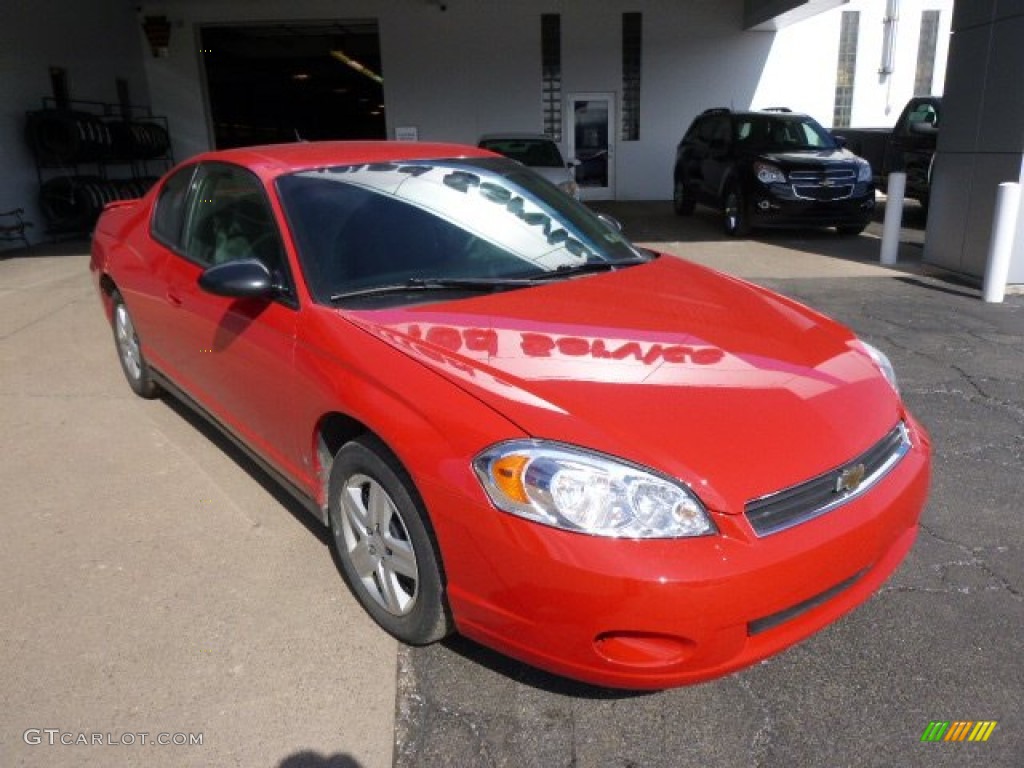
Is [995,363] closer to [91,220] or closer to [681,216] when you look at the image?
[681,216]

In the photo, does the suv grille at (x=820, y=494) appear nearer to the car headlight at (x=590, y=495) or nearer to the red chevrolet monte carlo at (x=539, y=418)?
the red chevrolet monte carlo at (x=539, y=418)

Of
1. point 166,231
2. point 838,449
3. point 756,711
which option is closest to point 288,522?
point 166,231

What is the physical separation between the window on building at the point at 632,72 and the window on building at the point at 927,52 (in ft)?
25.7

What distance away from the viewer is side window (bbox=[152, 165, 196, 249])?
4023mm

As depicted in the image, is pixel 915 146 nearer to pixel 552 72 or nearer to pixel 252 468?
pixel 552 72

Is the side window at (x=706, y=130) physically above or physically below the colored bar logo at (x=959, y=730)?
above

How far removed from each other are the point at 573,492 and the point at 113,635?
177 cm

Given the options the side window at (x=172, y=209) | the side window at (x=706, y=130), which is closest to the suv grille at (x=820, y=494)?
the side window at (x=172, y=209)

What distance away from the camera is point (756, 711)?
2309mm

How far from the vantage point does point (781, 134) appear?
12047mm

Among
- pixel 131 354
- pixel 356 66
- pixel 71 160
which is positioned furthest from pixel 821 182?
pixel 356 66

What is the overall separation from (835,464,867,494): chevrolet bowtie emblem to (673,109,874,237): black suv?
31.6 feet

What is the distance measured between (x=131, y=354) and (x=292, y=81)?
25918mm

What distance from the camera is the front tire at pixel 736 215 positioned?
1169 cm
